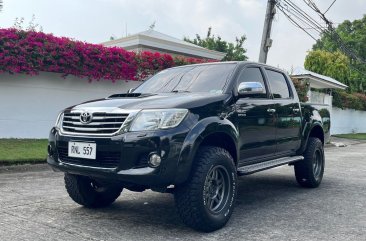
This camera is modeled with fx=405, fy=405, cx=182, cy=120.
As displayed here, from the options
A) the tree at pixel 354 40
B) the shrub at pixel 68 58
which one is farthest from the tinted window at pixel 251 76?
the tree at pixel 354 40

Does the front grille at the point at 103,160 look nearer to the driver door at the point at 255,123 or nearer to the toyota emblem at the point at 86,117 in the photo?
the toyota emblem at the point at 86,117

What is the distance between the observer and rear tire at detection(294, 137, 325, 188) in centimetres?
647

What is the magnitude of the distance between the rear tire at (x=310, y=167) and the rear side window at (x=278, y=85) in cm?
104

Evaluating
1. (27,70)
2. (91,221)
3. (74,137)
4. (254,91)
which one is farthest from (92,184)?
(27,70)

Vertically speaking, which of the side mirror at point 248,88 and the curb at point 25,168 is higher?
the side mirror at point 248,88

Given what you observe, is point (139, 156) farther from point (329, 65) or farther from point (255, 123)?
point (329, 65)

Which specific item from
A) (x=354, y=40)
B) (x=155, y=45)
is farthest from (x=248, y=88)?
(x=354, y=40)

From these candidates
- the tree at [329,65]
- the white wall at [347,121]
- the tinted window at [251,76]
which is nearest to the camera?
the tinted window at [251,76]

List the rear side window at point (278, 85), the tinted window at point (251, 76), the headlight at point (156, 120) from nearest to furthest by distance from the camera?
the headlight at point (156, 120), the tinted window at point (251, 76), the rear side window at point (278, 85)

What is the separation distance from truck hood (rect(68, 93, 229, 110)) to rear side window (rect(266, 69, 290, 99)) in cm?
156

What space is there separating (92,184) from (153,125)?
1600 mm

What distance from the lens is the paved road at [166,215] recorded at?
3.94 metres

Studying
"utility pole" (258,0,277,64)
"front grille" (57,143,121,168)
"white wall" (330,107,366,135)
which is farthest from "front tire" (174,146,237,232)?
"white wall" (330,107,366,135)

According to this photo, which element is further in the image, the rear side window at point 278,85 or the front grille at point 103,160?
the rear side window at point 278,85
